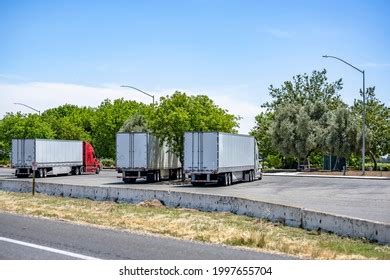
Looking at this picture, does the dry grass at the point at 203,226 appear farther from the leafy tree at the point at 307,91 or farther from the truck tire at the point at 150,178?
the leafy tree at the point at 307,91

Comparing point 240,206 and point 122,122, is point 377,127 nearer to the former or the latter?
point 122,122

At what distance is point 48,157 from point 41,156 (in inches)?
40.3

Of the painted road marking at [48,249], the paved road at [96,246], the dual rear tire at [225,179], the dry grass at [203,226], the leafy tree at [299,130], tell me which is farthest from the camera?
the leafy tree at [299,130]

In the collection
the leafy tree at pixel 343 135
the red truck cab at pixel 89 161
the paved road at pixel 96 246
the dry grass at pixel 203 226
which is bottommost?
the dry grass at pixel 203 226

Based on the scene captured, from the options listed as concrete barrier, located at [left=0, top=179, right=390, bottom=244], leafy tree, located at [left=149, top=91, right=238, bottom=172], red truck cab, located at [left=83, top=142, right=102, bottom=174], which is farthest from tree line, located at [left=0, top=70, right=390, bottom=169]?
concrete barrier, located at [left=0, top=179, right=390, bottom=244]

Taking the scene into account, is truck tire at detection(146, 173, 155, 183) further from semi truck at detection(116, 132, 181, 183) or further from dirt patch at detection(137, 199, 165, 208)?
dirt patch at detection(137, 199, 165, 208)

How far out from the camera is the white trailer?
46.4 metres

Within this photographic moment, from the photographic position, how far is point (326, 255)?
11.2 meters

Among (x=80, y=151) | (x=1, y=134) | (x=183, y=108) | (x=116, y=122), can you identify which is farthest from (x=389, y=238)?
(x=1, y=134)

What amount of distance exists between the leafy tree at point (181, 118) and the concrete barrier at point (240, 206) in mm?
13805

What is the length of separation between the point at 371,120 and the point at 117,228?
5767cm

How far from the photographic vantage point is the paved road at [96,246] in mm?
10719

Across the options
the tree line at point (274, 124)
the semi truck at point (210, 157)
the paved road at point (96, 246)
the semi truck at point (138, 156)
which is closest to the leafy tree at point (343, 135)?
the tree line at point (274, 124)

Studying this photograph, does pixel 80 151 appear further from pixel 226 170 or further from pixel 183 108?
pixel 226 170
